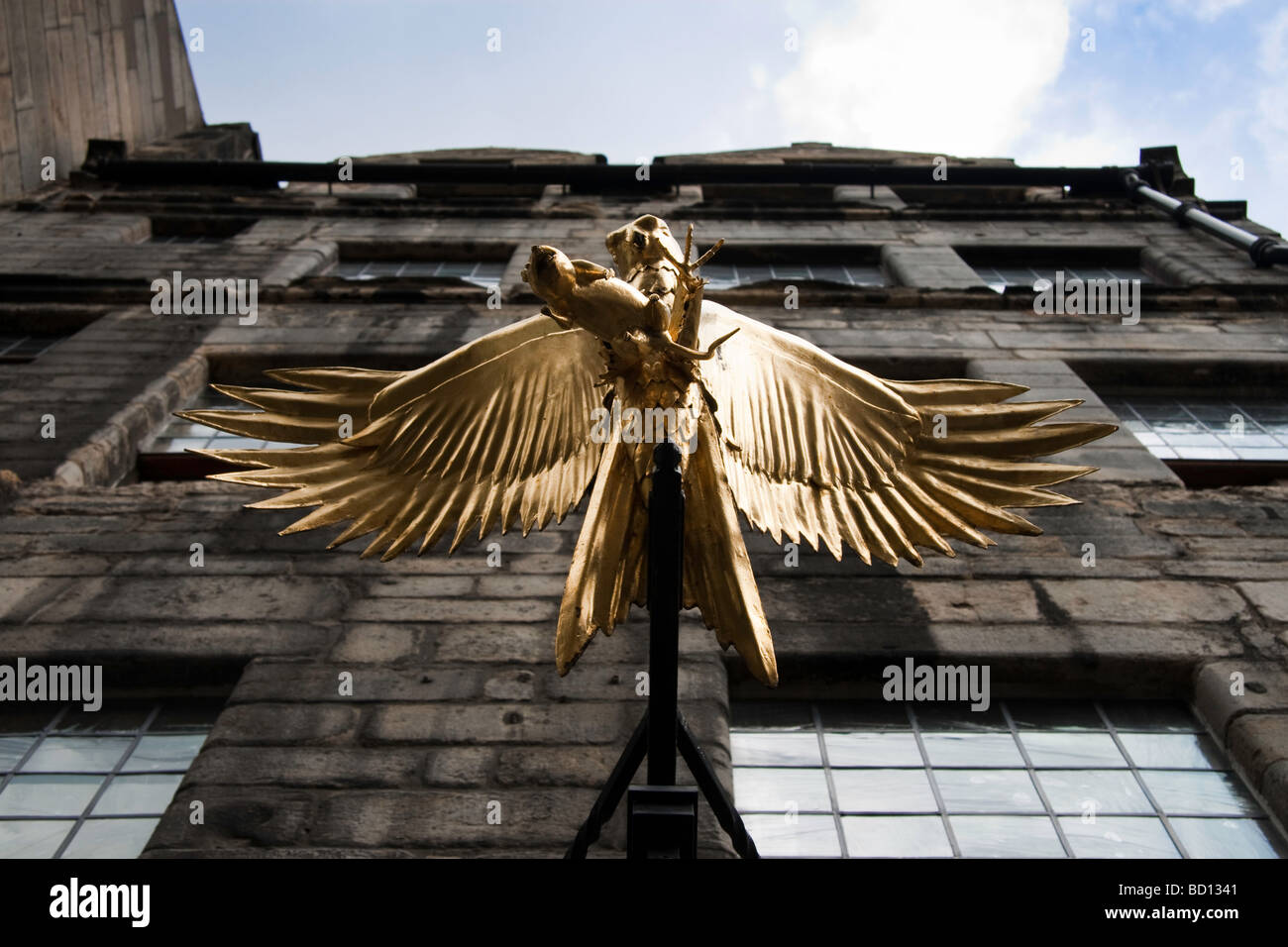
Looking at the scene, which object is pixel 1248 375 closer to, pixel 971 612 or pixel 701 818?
pixel 971 612

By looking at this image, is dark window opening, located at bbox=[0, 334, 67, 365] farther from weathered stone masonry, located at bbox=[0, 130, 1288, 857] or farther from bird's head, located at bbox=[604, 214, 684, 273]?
bird's head, located at bbox=[604, 214, 684, 273]

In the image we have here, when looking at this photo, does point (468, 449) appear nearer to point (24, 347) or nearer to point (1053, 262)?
point (24, 347)

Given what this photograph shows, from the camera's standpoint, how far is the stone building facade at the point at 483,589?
15.9ft

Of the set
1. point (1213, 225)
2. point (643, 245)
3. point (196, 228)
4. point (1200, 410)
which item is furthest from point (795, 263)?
point (643, 245)

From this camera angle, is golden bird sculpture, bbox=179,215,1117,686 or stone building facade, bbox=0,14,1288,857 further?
stone building facade, bbox=0,14,1288,857

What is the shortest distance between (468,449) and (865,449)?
1601 millimetres

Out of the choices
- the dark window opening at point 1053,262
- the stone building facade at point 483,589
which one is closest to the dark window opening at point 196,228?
the stone building facade at point 483,589

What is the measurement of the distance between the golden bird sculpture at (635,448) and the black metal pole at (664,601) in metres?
0.52

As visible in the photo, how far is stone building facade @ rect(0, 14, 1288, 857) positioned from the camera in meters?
4.85

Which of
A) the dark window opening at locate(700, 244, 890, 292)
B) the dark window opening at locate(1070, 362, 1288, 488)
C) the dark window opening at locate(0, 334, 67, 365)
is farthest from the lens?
the dark window opening at locate(700, 244, 890, 292)

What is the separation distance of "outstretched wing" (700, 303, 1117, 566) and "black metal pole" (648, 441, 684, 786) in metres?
0.78

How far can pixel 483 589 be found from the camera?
618 cm

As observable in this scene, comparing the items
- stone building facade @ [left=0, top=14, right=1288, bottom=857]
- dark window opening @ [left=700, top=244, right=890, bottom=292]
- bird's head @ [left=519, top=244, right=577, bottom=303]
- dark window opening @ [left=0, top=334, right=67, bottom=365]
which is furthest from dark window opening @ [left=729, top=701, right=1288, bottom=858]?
dark window opening @ [left=700, top=244, right=890, bottom=292]

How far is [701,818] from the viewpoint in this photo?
4500 millimetres
